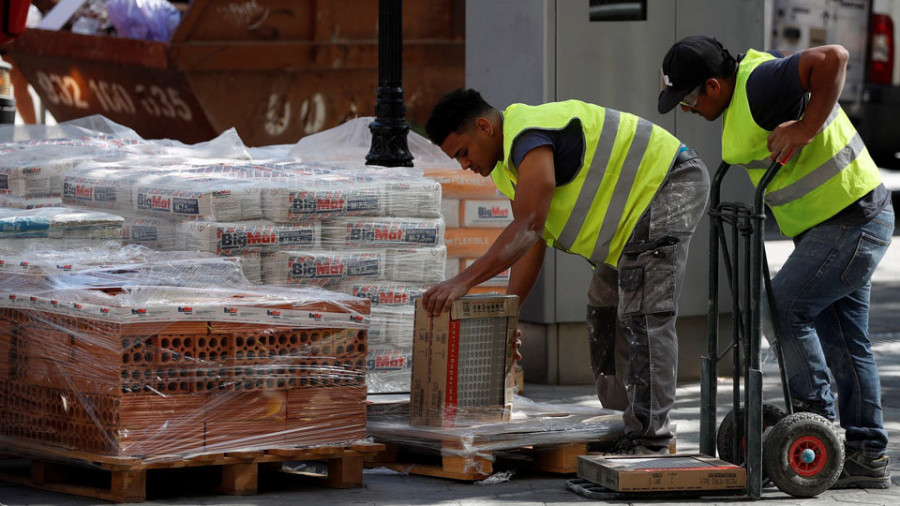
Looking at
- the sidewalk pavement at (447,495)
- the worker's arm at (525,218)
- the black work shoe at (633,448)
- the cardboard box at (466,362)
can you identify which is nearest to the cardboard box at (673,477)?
the sidewalk pavement at (447,495)

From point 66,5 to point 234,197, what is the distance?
931 centimetres

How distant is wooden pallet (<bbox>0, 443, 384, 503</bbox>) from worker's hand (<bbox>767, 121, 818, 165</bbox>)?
1.87 meters

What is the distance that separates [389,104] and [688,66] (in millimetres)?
3041

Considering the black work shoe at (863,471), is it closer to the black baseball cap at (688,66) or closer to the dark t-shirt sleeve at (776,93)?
the dark t-shirt sleeve at (776,93)

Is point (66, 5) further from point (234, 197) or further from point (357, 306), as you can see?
point (357, 306)

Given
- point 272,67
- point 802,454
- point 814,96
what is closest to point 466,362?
point 802,454

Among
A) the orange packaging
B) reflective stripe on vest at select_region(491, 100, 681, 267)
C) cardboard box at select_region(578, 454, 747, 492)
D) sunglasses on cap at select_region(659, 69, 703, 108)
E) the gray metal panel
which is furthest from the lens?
the gray metal panel

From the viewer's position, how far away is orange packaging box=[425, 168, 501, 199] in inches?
317

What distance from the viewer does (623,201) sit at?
20.0 ft

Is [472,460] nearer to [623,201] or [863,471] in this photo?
[623,201]

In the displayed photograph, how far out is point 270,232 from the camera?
6.82 meters

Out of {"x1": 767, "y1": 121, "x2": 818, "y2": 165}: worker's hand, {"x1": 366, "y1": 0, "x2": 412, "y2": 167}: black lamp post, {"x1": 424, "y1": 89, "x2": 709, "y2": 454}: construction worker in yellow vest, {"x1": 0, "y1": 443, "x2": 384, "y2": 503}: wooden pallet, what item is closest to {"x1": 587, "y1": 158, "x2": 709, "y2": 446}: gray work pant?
{"x1": 424, "y1": 89, "x2": 709, "y2": 454}: construction worker in yellow vest

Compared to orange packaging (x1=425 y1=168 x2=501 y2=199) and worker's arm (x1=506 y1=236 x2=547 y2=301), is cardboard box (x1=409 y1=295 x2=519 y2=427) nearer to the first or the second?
worker's arm (x1=506 y1=236 x2=547 y2=301)

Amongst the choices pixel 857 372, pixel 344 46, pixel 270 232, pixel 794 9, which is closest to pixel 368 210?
pixel 270 232
